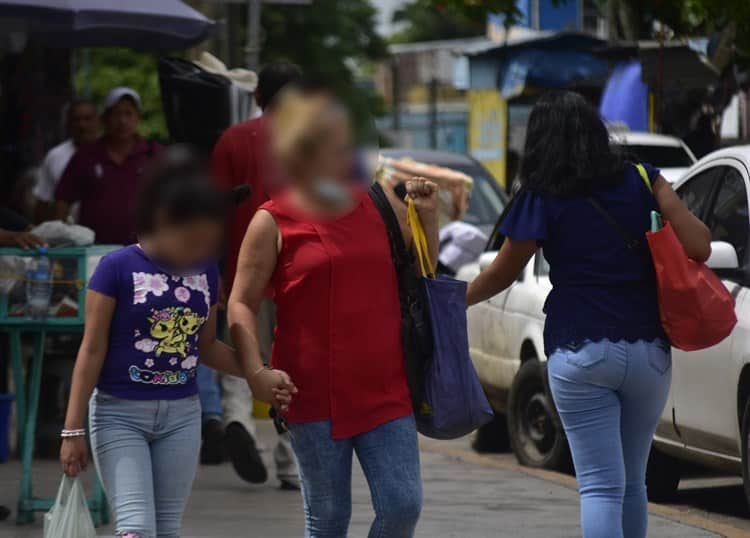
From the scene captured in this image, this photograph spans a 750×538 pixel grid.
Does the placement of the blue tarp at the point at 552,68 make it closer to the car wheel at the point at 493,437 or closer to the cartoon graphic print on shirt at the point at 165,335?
the car wheel at the point at 493,437

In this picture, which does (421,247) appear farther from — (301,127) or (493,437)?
(493,437)

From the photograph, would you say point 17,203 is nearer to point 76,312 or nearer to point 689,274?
point 76,312

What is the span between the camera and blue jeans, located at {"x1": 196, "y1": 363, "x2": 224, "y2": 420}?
9039mm

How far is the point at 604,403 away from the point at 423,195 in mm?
894

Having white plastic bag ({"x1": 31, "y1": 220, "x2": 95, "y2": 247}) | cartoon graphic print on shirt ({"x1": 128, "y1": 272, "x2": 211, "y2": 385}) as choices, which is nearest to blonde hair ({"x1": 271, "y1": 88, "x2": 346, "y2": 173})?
cartoon graphic print on shirt ({"x1": 128, "y1": 272, "x2": 211, "y2": 385})

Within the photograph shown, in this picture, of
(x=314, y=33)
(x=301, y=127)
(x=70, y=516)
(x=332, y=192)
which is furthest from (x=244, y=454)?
(x=314, y=33)

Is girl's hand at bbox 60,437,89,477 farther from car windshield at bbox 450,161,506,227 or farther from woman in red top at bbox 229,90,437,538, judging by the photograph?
car windshield at bbox 450,161,506,227

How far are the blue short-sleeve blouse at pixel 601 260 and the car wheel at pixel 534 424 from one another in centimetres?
411

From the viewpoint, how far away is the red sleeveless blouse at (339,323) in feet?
16.1

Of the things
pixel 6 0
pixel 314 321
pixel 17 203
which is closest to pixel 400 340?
pixel 314 321

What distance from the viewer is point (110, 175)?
977 centimetres

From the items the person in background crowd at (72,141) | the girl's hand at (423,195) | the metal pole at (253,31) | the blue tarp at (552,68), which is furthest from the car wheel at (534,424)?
the blue tarp at (552,68)

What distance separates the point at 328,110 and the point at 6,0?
4676 millimetres

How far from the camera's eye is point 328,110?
14.9ft
